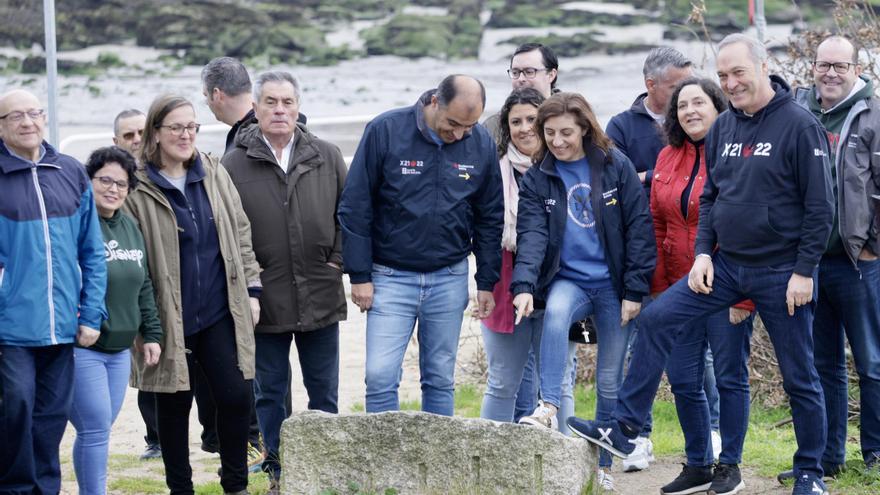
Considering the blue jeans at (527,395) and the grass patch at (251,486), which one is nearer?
the grass patch at (251,486)

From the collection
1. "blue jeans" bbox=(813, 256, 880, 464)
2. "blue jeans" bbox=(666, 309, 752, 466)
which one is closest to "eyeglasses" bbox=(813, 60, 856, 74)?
"blue jeans" bbox=(813, 256, 880, 464)

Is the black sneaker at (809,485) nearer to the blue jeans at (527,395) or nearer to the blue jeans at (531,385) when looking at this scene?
the blue jeans at (531,385)

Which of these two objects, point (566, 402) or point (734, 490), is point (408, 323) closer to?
point (566, 402)

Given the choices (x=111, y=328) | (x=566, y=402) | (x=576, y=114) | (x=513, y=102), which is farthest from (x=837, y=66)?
(x=111, y=328)

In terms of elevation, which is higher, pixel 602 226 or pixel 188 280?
pixel 602 226

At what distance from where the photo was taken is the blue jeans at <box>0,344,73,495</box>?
205 inches

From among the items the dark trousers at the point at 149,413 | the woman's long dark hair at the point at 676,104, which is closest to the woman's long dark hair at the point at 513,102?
the woman's long dark hair at the point at 676,104

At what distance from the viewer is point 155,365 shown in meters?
5.72

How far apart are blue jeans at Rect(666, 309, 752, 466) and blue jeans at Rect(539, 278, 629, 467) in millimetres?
281

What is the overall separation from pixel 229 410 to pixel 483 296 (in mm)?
1316

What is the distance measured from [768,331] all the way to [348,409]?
3.75 m

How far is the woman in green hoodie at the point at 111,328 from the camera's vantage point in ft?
18.1

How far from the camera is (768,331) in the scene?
564 centimetres

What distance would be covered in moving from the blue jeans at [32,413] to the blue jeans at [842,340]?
3489 millimetres
